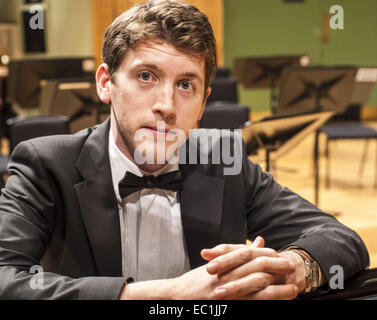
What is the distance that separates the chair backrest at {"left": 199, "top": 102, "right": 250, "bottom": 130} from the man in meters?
1.62

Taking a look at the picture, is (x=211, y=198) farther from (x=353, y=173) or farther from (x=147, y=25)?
(x=353, y=173)

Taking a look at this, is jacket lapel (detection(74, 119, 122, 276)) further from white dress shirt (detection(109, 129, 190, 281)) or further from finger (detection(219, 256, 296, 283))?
finger (detection(219, 256, 296, 283))

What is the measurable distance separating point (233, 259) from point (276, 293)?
4.6 inches

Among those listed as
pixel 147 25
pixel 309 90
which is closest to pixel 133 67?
pixel 147 25

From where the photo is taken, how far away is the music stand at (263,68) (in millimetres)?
6504

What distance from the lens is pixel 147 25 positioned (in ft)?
4.19

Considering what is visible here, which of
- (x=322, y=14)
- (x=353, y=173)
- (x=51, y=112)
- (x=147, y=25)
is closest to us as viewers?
(x=147, y=25)

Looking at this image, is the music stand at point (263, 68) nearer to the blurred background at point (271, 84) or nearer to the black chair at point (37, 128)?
the blurred background at point (271, 84)

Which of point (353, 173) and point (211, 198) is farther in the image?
point (353, 173)

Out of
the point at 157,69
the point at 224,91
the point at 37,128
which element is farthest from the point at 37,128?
the point at 224,91

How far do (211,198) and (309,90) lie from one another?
3695mm

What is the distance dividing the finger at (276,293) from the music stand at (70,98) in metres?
3.28

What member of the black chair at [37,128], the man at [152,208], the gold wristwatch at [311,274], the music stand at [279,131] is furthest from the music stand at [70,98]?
the gold wristwatch at [311,274]

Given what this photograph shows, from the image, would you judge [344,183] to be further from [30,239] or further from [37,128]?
[30,239]
